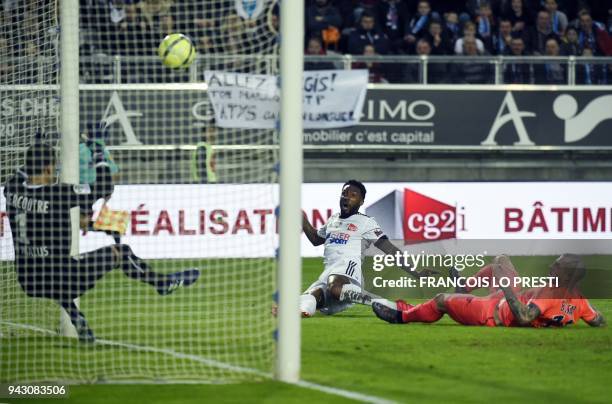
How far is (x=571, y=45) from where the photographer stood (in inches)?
899

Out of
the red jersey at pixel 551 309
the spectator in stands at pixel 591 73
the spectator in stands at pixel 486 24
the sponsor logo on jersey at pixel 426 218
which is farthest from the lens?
the spectator in stands at pixel 486 24

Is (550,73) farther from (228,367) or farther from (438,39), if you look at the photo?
(228,367)

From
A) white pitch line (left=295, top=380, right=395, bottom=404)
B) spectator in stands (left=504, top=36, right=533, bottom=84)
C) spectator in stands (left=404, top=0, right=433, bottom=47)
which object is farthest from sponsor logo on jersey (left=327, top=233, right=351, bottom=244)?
spectator in stands (left=404, top=0, right=433, bottom=47)

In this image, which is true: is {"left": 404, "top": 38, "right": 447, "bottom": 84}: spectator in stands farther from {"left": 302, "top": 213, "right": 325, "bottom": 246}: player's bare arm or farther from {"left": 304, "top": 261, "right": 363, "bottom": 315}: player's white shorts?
{"left": 304, "top": 261, "right": 363, "bottom": 315}: player's white shorts

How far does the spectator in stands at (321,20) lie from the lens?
22422 mm

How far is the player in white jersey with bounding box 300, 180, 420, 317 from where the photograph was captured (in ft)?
40.2

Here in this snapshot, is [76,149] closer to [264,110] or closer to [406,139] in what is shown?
[264,110]

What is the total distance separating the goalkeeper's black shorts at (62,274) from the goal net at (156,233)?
1 centimetres

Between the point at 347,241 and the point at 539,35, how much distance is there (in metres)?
11.6

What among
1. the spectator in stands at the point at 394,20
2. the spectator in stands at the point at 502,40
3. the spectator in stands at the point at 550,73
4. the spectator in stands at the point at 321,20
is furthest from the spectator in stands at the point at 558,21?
the spectator in stands at the point at 321,20

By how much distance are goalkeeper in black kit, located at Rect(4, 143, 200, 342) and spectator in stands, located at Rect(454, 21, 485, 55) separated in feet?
43.3

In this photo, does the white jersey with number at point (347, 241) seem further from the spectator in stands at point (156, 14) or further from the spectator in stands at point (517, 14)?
the spectator in stands at point (517, 14)

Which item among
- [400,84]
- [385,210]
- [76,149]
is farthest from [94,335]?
[400,84]

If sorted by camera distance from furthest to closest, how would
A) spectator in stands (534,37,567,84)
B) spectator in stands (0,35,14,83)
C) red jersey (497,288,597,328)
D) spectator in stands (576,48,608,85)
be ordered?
1. spectator in stands (534,37,567,84)
2. spectator in stands (576,48,608,85)
3. red jersey (497,288,597,328)
4. spectator in stands (0,35,14,83)
